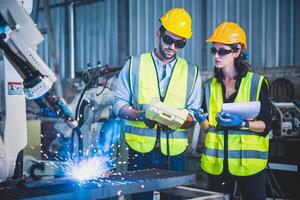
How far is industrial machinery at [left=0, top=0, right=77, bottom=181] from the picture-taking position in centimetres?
292

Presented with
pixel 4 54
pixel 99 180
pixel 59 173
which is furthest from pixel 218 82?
pixel 59 173

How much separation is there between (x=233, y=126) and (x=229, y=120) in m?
0.11

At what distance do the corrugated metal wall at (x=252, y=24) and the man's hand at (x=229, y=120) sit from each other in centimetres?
348

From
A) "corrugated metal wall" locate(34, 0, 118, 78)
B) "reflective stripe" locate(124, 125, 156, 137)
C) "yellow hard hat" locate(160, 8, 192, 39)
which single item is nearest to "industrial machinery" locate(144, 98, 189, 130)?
"reflective stripe" locate(124, 125, 156, 137)

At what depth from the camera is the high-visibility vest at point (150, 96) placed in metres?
3.17

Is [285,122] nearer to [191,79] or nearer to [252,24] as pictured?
[191,79]

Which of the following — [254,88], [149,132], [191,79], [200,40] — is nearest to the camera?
[254,88]

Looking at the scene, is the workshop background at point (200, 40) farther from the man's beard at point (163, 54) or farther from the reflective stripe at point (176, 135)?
the man's beard at point (163, 54)

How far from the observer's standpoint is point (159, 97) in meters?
3.20

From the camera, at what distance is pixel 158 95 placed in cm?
321

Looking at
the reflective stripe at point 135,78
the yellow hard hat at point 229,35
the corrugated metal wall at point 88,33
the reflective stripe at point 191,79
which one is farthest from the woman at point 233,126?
the corrugated metal wall at point 88,33

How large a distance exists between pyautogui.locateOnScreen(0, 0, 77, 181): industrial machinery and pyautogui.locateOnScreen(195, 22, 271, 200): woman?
1.13 m

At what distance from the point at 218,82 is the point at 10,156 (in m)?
1.55

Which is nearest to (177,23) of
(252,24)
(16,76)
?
(16,76)
